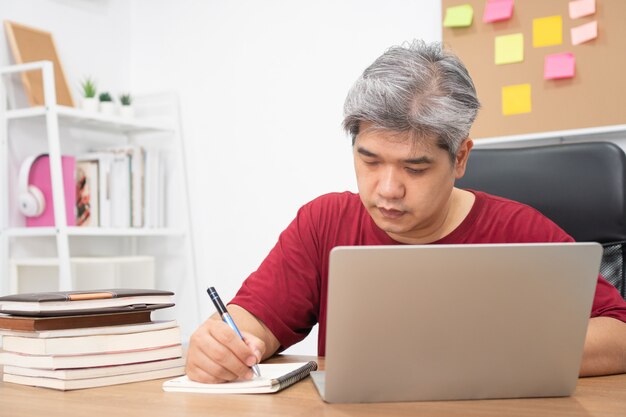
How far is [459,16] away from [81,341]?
1.83 m

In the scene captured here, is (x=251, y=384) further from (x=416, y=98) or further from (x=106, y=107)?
(x=106, y=107)

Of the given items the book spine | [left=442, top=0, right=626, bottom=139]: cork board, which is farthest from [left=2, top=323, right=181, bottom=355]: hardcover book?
[left=442, top=0, right=626, bottom=139]: cork board

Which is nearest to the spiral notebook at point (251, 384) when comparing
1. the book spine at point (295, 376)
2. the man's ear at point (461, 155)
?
the book spine at point (295, 376)

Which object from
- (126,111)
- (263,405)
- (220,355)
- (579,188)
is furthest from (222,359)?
(126,111)

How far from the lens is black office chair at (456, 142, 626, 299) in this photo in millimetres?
1517

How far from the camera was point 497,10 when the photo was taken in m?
2.37

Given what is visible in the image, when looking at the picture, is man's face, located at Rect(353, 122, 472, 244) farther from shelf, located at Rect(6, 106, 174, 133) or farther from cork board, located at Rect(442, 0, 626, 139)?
shelf, located at Rect(6, 106, 174, 133)

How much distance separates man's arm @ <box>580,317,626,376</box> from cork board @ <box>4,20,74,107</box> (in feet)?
7.10

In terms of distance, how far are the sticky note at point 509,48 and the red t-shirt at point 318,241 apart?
3.28ft

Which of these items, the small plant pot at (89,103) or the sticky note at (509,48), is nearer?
the sticky note at (509,48)

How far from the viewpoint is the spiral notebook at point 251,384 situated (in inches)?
37.1

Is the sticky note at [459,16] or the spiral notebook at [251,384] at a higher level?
the sticky note at [459,16]

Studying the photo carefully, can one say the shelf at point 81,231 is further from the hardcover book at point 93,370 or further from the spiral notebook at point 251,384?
the spiral notebook at point 251,384

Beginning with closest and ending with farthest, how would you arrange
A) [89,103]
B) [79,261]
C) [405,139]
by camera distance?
[405,139] → [79,261] → [89,103]
